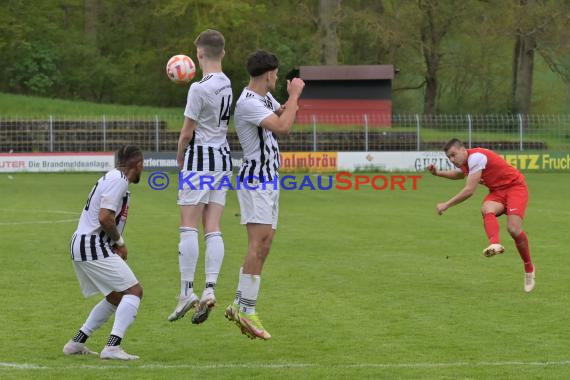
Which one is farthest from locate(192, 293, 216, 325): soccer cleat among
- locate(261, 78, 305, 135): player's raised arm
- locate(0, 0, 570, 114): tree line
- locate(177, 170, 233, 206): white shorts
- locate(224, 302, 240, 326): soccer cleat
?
locate(0, 0, 570, 114): tree line

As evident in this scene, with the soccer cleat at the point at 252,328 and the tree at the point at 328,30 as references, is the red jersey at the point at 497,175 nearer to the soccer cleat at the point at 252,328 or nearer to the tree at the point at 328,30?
the soccer cleat at the point at 252,328

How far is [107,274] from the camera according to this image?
7746 mm

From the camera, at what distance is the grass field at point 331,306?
301 inches

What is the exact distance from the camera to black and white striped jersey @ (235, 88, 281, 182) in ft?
27.7

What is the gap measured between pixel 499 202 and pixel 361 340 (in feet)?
14.0

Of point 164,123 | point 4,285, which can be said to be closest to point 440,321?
point 4,285

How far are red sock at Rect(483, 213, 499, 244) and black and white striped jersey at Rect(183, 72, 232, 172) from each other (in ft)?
13.0

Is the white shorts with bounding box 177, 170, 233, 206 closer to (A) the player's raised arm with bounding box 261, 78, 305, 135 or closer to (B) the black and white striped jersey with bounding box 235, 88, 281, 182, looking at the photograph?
(B) the black and white striped jersey with bounding box 235, 88, 281, 182

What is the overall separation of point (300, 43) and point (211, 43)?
53463mm

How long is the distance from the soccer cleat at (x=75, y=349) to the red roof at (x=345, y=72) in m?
39.6

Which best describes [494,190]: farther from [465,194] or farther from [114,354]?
[114,354]

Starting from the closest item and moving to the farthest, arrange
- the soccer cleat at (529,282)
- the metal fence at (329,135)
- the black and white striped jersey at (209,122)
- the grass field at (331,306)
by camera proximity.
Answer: the grass field at (331,306), the black and white striped jersey at (209,122), the soccer cleat at (529,282), the metal fence at (329,135)

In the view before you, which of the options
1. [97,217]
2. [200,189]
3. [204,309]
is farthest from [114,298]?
[200,189]

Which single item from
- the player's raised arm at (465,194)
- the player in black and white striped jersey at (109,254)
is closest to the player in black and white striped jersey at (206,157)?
the player in black and white striped jersey at (109,254)
